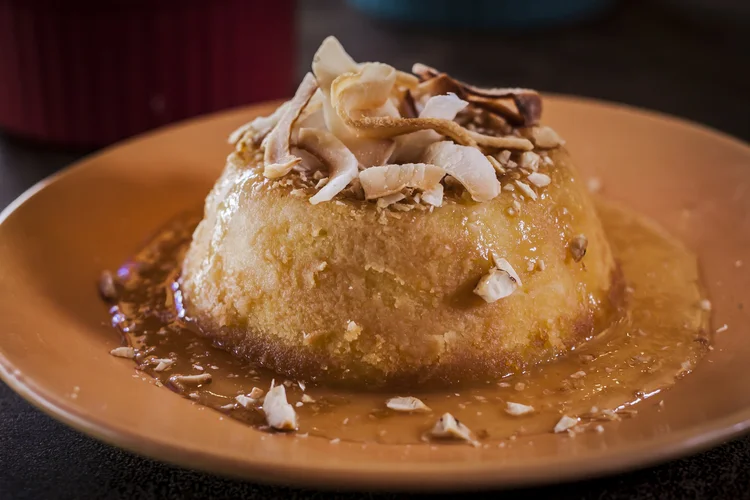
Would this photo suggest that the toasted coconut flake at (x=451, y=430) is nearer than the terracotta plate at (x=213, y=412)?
No

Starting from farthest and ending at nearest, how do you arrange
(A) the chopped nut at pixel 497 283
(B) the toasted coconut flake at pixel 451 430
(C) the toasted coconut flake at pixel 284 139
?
(C) the toasted coconut flake at pixel 284 139
(A) the chopped nut at pixel 497 283
(B) the toasted coconut flake at pixel 451 430

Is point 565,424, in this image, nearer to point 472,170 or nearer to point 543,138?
point 472,170

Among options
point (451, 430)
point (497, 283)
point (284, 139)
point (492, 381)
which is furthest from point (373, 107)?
point (451, 430)

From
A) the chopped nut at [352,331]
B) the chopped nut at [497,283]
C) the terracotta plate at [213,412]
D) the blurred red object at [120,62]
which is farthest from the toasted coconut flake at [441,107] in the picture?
the blurred red object at [120,62]

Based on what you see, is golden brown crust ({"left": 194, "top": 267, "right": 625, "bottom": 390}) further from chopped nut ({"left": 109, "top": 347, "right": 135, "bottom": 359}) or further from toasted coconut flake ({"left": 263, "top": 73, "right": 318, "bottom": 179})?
toasted coconut flake ({"left": 263, "top": 73, "right": 318, "bottom": 179})

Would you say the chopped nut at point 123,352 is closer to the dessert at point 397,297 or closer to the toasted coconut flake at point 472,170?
the dessert at point 397,297
